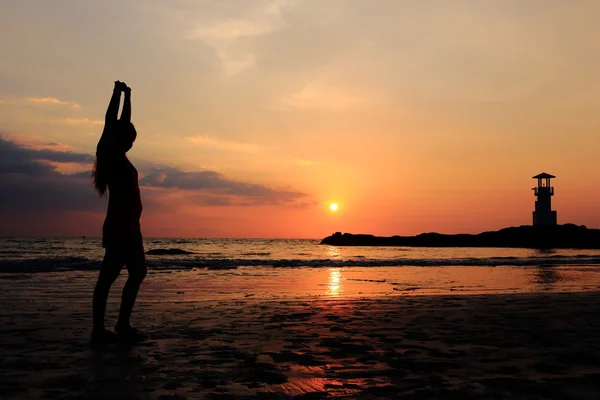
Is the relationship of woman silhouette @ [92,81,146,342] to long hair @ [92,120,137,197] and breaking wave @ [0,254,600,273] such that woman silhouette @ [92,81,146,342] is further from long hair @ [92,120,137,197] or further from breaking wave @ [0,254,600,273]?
breaking wave @ [0,254,600,273]

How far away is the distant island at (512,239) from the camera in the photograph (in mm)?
74250

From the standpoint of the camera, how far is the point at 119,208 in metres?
5.95

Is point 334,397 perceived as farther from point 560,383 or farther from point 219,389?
point 560,383

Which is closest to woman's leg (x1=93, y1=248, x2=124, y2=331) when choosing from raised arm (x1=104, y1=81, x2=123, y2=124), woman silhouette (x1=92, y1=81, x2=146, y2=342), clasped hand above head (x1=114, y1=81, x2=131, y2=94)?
woman silhouette (x1=92, y1=81, x2=146, y2=342)

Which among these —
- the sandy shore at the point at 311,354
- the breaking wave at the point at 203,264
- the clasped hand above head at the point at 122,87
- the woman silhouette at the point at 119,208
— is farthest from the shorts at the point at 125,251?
the breaking wave at the point at 203,264

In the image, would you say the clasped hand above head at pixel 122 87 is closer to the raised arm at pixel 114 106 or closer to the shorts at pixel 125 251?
the raised arm at pixel 114 106

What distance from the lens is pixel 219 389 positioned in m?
3.63

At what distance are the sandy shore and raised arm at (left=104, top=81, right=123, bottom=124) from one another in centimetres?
248

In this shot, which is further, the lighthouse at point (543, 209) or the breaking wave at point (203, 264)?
the lighthouse at point (543, 209)

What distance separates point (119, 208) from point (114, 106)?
116cm

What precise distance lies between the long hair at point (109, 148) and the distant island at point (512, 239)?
252ft

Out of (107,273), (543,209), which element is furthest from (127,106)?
(543,209)

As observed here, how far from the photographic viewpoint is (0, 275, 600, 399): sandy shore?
3658 mm

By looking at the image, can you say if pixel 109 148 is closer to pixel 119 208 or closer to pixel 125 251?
pixel 119 208
